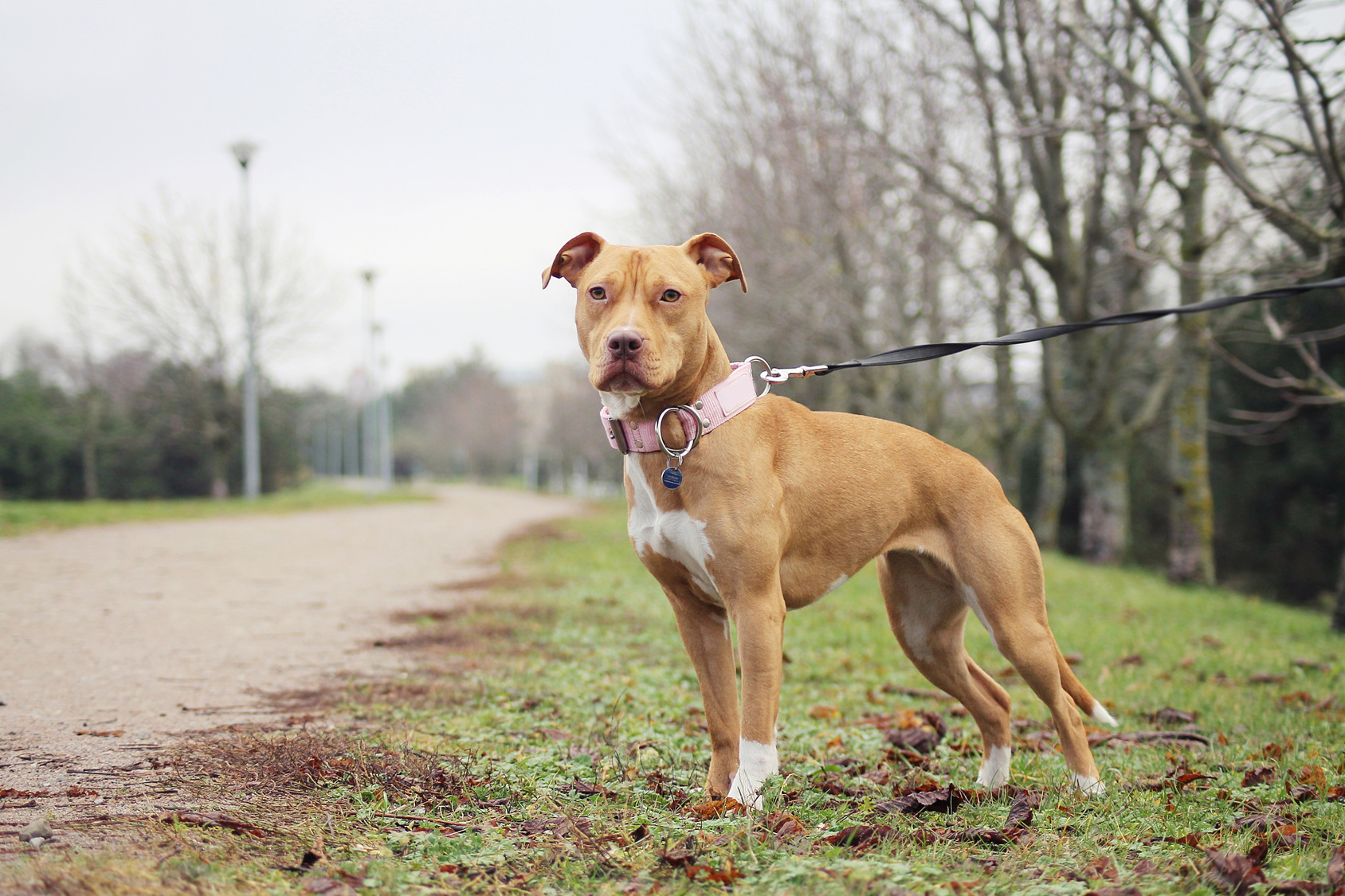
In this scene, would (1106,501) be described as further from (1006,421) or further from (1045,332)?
(1045,332)

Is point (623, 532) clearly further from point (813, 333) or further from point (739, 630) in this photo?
point (739, 630)

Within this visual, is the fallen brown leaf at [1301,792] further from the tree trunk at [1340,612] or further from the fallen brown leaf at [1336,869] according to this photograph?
the tree trunk at [1340,612]

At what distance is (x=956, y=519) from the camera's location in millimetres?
3727

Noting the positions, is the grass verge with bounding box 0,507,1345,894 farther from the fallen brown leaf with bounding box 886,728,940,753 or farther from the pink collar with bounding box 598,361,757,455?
the pink collar with bounding box 598,361,757,455

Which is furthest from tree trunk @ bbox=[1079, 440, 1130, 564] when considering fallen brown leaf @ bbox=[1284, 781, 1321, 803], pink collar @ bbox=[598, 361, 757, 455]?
pink collar @ bbox=[598, 361, 757, 455]

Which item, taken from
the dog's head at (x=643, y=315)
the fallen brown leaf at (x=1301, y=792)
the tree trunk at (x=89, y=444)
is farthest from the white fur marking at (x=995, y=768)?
the tree trunk at (x=89, y=444)

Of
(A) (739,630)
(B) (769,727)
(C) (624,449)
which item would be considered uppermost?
(C) (624,449)

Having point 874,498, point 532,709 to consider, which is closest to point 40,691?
point 532,709

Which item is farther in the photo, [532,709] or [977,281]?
[977,281]

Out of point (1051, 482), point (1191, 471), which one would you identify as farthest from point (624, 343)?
point (1051, 482)

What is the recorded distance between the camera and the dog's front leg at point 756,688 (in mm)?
3240

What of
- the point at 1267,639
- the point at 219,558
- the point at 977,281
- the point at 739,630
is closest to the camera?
the point at 739,630

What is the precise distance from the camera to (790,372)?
3852 millimetres

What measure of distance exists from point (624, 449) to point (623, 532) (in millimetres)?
18108
